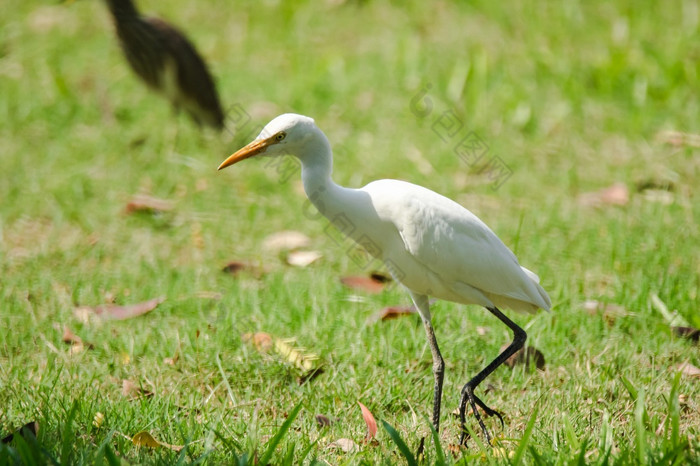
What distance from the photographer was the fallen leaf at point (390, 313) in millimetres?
3490

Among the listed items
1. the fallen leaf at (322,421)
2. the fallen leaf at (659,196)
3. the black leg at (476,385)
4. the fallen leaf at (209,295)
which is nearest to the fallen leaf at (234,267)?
the fallen leaf at (209,295)

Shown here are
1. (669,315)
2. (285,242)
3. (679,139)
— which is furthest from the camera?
(679,139)

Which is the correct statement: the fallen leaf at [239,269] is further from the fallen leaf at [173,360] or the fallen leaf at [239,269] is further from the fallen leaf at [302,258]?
the fallen leaf at [173,360]

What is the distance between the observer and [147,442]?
8.09ft

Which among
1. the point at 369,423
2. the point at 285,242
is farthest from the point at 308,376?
the point at 285,242

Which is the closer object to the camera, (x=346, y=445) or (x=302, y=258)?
(x=346, y=445)

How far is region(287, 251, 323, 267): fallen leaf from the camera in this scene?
4203mm

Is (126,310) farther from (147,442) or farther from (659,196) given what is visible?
(659,196)

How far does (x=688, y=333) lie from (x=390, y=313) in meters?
1.21

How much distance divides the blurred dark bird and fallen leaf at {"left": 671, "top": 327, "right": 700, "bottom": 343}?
3578mm

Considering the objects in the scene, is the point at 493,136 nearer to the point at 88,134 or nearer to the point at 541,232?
the point at 541,232

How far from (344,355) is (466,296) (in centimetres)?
61

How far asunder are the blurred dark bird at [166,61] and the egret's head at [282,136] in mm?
3082

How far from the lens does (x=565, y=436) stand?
2.57 m
